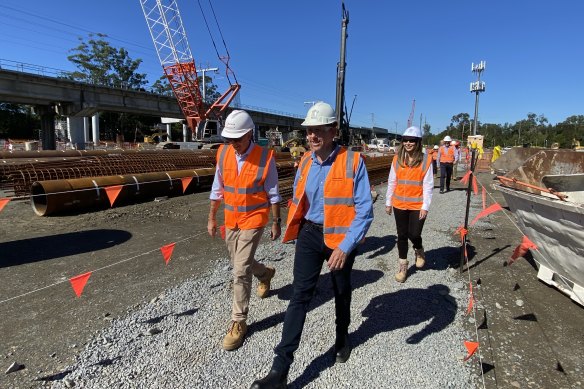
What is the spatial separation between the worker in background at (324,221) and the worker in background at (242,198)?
0.56 m

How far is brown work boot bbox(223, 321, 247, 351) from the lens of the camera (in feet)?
9.49

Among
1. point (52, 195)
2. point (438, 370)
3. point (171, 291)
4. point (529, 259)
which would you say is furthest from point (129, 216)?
point (529, 259)

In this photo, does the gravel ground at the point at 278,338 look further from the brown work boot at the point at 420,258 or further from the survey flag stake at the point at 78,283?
the survey flag stake at the point at 78,283

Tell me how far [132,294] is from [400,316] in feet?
9.54

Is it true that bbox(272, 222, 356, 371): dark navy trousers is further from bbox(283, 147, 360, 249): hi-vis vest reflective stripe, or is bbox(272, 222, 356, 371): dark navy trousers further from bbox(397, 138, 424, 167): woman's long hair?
bbox(397, 138, 424, 167): woman's long hair

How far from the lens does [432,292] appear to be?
4176mm

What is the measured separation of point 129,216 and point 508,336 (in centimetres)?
711

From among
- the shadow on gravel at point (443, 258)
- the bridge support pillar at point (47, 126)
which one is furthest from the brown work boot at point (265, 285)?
the bridge support pillar at point (47, 126)

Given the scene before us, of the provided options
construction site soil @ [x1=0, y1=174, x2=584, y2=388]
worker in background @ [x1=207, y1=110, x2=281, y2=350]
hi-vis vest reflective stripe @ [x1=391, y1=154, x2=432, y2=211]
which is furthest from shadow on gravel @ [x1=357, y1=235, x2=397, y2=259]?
worker in background @ [x1=207, y1=110, x2=281, y2=350]

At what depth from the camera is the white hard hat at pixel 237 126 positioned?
2975mm

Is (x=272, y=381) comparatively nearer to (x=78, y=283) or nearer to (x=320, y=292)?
(x=320, y=292)

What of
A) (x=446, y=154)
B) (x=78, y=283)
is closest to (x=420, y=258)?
(x=78, y=283)

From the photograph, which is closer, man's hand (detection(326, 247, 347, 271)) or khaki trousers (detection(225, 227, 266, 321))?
man's hand (detection(326, 247, 347, 271))

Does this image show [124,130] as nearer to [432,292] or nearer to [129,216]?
[129,216]
